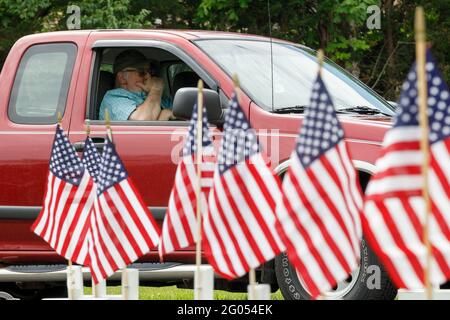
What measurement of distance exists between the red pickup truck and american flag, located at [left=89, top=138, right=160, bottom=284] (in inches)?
45.9

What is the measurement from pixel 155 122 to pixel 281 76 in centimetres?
90

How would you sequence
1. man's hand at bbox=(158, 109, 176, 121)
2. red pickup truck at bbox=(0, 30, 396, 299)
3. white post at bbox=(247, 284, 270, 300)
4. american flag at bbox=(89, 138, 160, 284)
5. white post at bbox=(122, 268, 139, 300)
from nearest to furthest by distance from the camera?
white post at bbox=(247, 284, 270, 300)
white post at bbox=(122, 268, 139, 300)
american flag at bbox=(89, 138, 160, 284)
red pickup truck at bbox=(0, 30, 396, 299)
man's hand at bbox=(158, 109, 176, 121)

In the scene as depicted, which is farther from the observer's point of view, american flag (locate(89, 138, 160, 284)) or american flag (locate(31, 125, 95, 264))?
american flag (locate(31, 125, 95, 264))

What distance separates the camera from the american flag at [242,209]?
21.2 feet

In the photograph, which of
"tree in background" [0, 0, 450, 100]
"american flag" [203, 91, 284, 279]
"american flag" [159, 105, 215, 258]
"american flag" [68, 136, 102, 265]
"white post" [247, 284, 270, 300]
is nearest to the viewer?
"white post" [247, 284, 270, 300]

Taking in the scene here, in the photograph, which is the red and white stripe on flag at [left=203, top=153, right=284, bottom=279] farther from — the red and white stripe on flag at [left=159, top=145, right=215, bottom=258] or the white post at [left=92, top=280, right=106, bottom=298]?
the white post at [left=92, top=280, right=106, bottom=298]

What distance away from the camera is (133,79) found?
33.0 feet

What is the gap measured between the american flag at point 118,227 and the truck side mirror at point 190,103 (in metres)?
1.10

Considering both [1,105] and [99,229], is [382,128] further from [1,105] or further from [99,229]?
[1,105]

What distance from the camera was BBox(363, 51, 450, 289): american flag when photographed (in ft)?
17.7

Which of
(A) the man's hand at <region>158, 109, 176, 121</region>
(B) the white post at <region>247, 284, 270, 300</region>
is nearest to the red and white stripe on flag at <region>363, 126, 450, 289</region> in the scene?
(B) the white post at <region>247, 284, 270, 300</region>

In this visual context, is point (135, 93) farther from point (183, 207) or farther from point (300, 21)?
point (300, 21)

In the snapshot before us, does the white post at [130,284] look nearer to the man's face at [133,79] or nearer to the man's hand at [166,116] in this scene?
the man's hand at [166,116]

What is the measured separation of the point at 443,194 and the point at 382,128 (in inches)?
121
